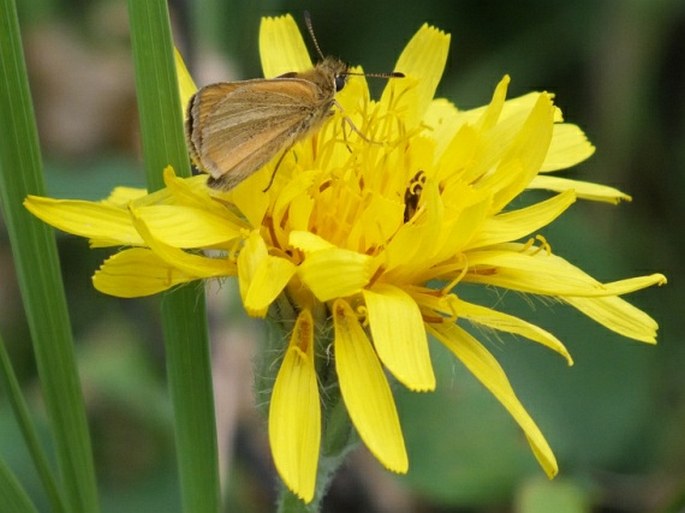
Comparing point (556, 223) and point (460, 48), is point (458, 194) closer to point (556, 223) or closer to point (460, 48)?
point (556, 223)

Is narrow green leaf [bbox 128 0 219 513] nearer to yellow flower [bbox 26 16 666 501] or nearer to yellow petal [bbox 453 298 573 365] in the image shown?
yellow flower [bbox 26 16 666 501]

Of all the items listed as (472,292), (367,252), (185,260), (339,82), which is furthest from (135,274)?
(472,292)

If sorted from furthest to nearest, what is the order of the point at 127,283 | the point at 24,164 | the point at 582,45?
the point at 582,45, the point at 127,283, the point at 24,164

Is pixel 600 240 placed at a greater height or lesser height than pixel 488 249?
lesser

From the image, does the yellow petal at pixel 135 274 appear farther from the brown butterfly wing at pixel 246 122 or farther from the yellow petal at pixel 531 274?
the yellow petal at pixel 531 274

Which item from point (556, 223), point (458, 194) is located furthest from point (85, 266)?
point (458, 194)

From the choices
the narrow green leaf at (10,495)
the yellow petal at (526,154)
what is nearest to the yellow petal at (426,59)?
the yellow petal at (526,154)

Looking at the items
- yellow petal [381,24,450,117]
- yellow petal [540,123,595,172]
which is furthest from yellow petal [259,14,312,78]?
yellow petal [540,123,595,172]
